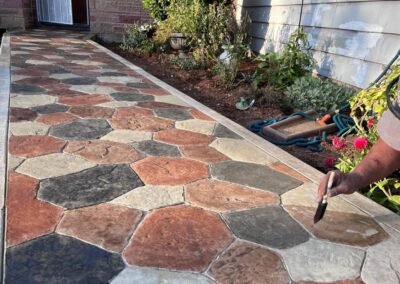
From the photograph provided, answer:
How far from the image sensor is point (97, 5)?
7777mm

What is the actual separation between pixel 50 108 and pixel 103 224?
1.74 meters

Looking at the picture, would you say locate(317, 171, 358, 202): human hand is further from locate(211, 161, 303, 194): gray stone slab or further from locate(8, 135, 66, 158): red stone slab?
locate(8, 135, 66, 158): red stone slab

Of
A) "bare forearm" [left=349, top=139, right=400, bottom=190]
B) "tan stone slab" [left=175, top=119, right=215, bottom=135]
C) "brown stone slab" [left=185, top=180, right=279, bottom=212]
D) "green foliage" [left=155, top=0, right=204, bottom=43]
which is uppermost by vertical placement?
"green foliage" [left=155, top=0, right=204, bottom=43]

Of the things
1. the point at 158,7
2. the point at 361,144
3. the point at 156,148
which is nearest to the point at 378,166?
the point at 361,144

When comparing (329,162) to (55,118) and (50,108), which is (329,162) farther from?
(50,108)

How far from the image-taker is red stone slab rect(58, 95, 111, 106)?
3125 mm

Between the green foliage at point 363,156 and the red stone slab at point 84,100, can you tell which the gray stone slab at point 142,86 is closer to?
the red stone slab at point 84,100

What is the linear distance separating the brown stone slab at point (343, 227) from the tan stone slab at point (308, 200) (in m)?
0.03

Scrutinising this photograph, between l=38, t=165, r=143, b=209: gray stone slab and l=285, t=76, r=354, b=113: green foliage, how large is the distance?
1899mm

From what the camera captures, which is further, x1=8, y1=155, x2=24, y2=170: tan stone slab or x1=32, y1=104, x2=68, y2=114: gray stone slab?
x1=32, y1=104, x2=68, y2=114: gray stone slab

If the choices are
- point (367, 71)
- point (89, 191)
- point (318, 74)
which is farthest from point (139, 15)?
point (89, 191)

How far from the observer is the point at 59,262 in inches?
48.7

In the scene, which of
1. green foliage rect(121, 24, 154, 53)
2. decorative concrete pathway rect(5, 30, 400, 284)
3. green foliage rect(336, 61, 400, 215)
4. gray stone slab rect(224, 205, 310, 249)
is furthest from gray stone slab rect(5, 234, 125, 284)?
green foliage rect(121, 24, 154, 53)

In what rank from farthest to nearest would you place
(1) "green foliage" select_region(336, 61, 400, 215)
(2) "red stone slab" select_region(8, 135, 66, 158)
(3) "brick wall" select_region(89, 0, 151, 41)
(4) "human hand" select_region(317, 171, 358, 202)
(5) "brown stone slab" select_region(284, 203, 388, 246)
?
1. (3) "brick wall" select_region(89, 0, 151, 41)
2. (2) "red stone slab" select_region(8, 135, 66, 158)
3. (1) "green foliage" select_region(336, 61, 400, 215)
4. (5) "brown stone slab" select_region(284, 203, 388, 246)
5. (4) "human hand" select_region(317, 171, 358, 202)
